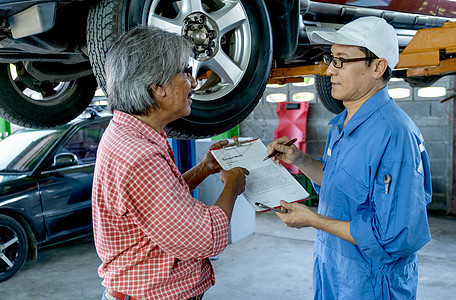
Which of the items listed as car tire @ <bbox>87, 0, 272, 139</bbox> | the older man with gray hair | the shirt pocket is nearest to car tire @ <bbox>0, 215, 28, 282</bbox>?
car tire @ <bbox>87, 0, 272, 139</bbox>

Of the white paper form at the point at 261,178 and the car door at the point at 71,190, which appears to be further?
the car door at the point at 71,190

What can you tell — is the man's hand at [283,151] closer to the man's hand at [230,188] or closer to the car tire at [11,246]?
the man's hand at [230,188]

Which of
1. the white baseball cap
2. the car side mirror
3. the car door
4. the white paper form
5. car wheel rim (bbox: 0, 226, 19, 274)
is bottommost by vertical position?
car wheel rim (bbox: 0, 226, 19, 274)

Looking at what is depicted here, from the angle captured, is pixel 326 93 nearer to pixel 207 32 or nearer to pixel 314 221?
pixel 207 32

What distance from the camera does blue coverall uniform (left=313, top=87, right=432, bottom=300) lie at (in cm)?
135

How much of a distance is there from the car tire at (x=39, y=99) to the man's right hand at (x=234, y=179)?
2045 mm

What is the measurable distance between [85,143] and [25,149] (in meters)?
0.57

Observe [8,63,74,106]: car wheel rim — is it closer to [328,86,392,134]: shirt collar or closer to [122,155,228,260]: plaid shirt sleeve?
[122,155,228,260]: plaid shirt sleeve

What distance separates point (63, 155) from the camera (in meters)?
4.23

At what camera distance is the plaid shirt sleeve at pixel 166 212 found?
117cm

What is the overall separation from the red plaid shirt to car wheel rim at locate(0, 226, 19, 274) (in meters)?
2.95

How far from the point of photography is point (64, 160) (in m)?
4.23

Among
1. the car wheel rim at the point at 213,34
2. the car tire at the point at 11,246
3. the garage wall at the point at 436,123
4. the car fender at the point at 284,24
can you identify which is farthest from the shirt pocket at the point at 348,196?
the garage wall at the point at 436,123

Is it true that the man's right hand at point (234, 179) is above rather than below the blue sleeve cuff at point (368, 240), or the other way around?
above
